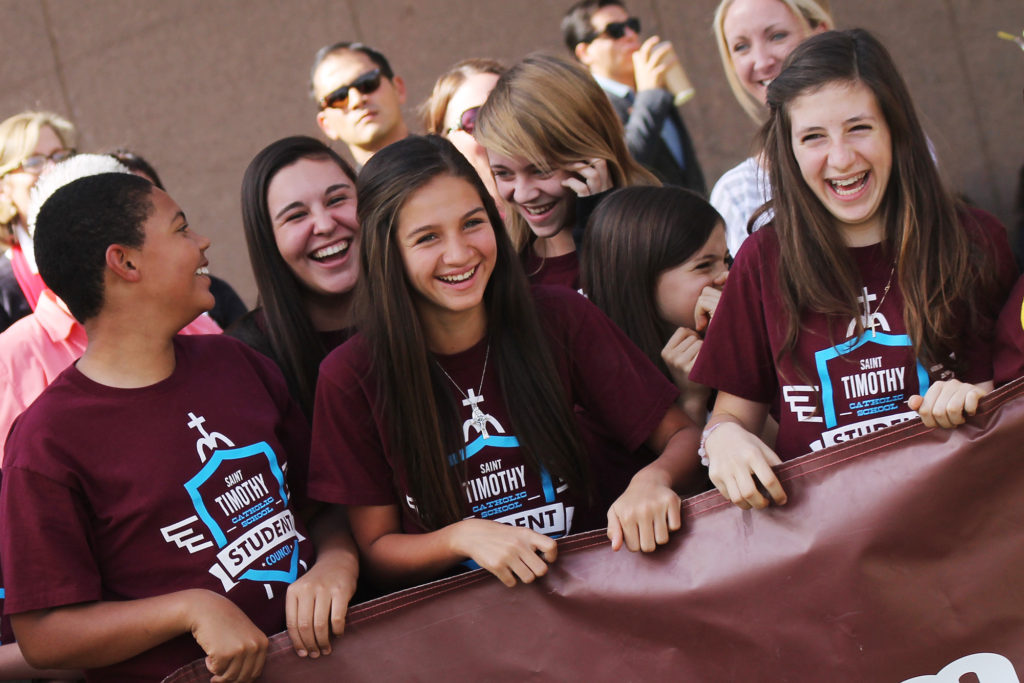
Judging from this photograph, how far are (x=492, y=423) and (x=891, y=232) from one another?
43.6 inches

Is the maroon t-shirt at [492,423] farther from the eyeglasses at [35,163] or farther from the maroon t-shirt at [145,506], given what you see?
the eyeglasses at [35,163]

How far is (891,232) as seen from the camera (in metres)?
2.66

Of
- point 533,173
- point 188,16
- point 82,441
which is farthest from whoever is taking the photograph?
point 188,16

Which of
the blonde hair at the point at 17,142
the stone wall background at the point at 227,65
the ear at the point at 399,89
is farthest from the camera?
the stone wall background at the point at 227,65

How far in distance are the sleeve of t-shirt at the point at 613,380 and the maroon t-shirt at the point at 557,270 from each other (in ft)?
2.62

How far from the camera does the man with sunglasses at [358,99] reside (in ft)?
16.2

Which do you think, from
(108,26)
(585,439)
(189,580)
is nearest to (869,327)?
(585,439)

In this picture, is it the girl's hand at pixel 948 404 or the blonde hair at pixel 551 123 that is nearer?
the girl's hand at pixel 948 404

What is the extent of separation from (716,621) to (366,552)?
90cm

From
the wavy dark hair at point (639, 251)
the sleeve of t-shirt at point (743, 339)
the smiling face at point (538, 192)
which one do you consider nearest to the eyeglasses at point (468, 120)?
the smiling face at point (538, 192)

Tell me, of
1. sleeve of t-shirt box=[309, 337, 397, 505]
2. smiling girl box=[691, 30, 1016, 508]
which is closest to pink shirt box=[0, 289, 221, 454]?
sleeve of t-shirt box=[309, 337, 397, 505]

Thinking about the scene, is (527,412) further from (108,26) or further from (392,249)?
(108,26)

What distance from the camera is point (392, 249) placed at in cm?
279

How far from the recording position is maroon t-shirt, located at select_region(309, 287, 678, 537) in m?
2.67
